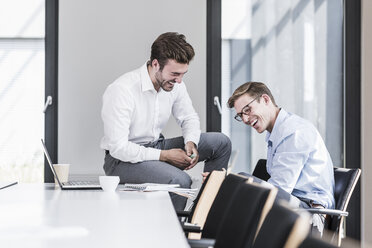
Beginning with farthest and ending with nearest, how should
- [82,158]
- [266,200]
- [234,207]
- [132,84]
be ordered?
[82,158] < [132,84] < [234,207] < [266,200]

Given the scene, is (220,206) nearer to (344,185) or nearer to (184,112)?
(344,185)

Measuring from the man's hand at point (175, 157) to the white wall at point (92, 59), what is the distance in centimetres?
97

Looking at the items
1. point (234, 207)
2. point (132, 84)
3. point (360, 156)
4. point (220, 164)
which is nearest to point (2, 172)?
point (132, 84)

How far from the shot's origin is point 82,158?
16.3 ft

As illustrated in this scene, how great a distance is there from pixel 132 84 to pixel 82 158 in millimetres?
1113

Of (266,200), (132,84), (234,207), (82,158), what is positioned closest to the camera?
(266,200)

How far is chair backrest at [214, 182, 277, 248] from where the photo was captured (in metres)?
1.55

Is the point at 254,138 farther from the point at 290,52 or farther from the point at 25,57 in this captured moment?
the point at 25,57

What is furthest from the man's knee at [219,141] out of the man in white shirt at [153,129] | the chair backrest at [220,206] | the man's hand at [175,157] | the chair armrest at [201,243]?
the chair armrest at [201,243]

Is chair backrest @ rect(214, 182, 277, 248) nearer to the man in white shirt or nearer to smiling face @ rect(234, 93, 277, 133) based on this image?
smiling face @ rect(234, 93, 277, 133)

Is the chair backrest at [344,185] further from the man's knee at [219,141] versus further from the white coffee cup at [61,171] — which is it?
the white coffee cup at [61,171]

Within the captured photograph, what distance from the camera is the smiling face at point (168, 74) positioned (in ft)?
13.5

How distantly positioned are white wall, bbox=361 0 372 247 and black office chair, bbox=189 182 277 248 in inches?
139

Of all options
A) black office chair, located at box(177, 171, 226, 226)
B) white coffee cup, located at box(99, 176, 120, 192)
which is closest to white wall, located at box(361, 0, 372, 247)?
black office chair, located at box(177, 171, 226, 226)
